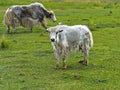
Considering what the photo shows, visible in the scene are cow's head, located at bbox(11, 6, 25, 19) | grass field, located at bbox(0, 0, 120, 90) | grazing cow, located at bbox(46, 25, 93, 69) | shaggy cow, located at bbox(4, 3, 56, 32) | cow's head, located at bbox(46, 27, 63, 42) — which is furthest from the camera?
cow's head, located at bbox(11, 6, 25, 19)

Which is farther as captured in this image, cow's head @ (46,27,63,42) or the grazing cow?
the grazing cow

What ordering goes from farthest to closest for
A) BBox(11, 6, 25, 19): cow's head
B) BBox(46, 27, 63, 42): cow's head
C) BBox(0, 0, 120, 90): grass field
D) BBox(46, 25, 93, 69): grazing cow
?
BBox(11, 6, 25, 19): cow's head, BBox(46, 25, 93, 69): grazing cow, BBox(46, 27, 63, 42): cow's head, BBox(0, 0, 120, 90): grass field

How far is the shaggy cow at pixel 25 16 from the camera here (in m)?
27.4

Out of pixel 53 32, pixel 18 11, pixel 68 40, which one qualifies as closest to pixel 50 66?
pixel 68 40

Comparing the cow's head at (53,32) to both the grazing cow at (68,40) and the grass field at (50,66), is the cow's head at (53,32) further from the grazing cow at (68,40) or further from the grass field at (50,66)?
the grass field at (50,66)

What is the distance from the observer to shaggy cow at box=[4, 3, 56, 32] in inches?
1078

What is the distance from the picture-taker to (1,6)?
150 ft

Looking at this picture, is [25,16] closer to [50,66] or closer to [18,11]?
[18,11]

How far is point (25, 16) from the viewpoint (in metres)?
27.9

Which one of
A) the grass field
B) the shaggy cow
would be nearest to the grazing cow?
the grass field

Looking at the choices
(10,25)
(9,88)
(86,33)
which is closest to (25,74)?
(9,88)

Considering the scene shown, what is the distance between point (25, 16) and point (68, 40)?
12904mm

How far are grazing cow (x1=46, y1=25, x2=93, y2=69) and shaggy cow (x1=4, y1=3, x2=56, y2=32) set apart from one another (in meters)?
12.2

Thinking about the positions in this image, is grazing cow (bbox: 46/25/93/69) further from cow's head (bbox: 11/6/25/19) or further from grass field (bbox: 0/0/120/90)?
cow's head (bbox: 11/6/25/19)
